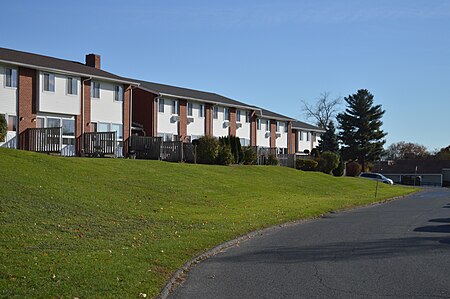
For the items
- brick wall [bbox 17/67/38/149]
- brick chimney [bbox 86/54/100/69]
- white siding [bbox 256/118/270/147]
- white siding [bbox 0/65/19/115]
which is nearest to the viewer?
white siding [bbox 0/65/19/115]

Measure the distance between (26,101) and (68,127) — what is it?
3566 mm

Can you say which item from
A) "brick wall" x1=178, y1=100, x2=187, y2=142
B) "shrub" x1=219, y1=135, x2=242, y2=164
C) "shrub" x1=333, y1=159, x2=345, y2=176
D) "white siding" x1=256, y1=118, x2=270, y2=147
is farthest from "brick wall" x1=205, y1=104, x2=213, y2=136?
"shrub" x1=333, y1=159, x2=345, y2=176

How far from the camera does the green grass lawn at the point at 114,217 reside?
10.2 m

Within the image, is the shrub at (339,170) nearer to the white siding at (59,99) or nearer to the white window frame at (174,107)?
the white window frame at (174,107)

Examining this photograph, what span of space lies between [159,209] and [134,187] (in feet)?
12.8

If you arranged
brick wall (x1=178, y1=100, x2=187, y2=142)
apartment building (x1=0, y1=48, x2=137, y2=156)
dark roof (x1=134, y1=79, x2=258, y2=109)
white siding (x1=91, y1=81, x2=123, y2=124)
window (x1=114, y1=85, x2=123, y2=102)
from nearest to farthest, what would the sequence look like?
apartment building (x1=0, y1=48, x2=137, y2=156) → white siding (x1=91, y1=81, x2=123, y2=124) → window (x1=114, y1=85, x2=123, y2=102) → dark roof (x1=134, y1=79, x2=258, y2=109) → brick wall (x1=178, y1=100, x2=187, y2=142)

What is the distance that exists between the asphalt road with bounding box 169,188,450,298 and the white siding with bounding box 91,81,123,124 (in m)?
23.4

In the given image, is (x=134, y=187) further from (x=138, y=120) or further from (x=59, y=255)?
(x=138, y=120)

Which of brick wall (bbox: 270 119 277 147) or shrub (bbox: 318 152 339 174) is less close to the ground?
A: brick wall (bbox: 270 119 277 147)

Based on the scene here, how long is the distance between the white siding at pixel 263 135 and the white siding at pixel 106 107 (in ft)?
73.0

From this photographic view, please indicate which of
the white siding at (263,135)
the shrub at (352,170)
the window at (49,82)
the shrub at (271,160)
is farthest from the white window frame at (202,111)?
the shrub at (352,170)

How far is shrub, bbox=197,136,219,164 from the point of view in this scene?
42844mm

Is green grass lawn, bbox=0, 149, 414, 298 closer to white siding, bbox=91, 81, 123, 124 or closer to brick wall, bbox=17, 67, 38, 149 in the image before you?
brick wall, bbox=17, 67, 38, 149

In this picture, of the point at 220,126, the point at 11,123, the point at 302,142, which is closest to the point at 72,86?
the point at 11,123
